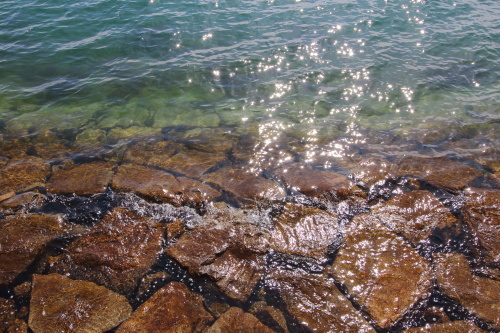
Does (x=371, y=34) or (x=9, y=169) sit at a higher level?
(x=371, y=34)

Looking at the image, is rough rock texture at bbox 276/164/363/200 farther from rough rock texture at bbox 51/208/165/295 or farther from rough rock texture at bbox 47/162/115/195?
rough rock texture at bbox 47/162/115/195

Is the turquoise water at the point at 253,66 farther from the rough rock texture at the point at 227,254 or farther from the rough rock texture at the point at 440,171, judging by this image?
the rough rock texture at the point at 227,254

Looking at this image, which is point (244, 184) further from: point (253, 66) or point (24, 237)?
point (253, 66)

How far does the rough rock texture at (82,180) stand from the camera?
16.6 feet

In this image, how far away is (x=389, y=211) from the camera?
15.3 ft

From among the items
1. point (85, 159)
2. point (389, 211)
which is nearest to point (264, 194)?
point (389, 211)

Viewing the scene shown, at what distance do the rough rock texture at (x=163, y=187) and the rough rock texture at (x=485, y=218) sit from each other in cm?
395

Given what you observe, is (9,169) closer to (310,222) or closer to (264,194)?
(264,194)

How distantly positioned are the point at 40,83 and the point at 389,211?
412 inches

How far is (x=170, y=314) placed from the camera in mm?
3199

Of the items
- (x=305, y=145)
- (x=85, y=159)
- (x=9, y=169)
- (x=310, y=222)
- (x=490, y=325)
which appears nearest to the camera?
(x=490, y=325)

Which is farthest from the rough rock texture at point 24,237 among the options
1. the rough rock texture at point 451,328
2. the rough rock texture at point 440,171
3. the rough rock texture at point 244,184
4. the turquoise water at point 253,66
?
the rough rock texture at point 440,171

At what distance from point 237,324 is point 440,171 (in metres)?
4.80

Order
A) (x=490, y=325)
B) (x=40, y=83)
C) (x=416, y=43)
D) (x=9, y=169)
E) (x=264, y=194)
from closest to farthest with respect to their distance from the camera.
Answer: (x=490, y=325), (x=264, y=194), (x=9, y=169), (x=40, y=83), (x=416, y=43)
